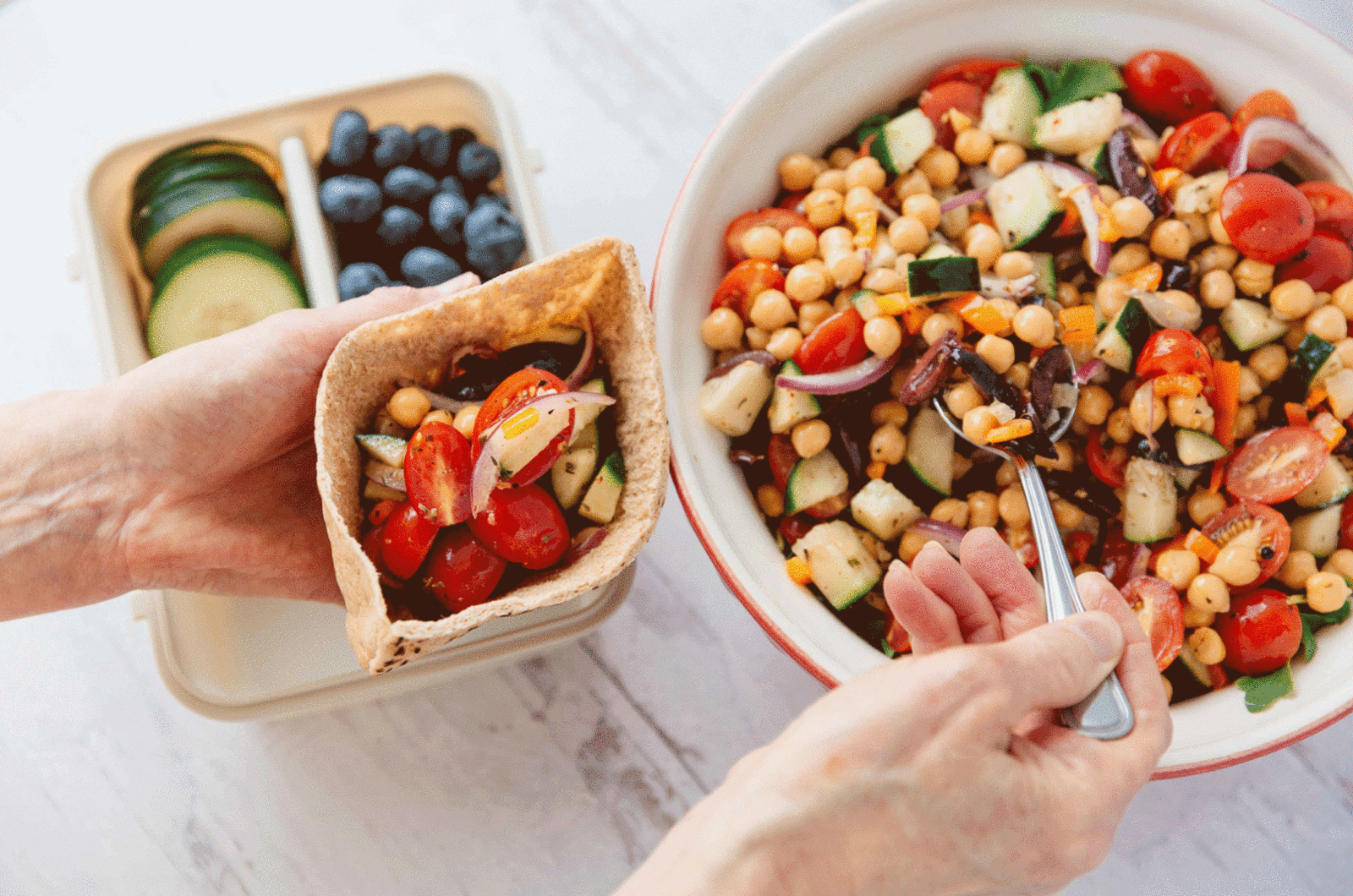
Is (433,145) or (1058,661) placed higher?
(433,145)

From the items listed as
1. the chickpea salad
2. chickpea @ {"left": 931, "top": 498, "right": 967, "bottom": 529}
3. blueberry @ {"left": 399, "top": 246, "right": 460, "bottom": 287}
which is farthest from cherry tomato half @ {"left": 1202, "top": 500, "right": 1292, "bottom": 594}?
blueberry @ {"left": 399, "top": 246, "right": 460, "bottom": 287}

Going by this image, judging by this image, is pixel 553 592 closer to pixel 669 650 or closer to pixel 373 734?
pixel 669 650

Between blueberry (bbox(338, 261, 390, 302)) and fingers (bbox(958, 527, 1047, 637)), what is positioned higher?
blueberry (bbox(338, 261, 390, 302))

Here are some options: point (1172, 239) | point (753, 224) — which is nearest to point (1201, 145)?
point (1172, 239)

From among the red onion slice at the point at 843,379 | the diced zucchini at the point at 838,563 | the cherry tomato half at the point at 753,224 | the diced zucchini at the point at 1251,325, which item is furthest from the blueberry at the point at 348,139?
the diced zucchini at the point at 1251,325

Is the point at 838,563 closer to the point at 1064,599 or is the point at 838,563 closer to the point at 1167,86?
the point at 1064,599

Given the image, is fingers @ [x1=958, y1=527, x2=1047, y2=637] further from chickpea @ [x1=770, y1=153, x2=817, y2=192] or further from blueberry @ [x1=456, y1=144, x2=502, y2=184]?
blueberry @ [x1=456, y1=144, x2=502, y2=184]

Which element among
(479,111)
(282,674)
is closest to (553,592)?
(282,674)
